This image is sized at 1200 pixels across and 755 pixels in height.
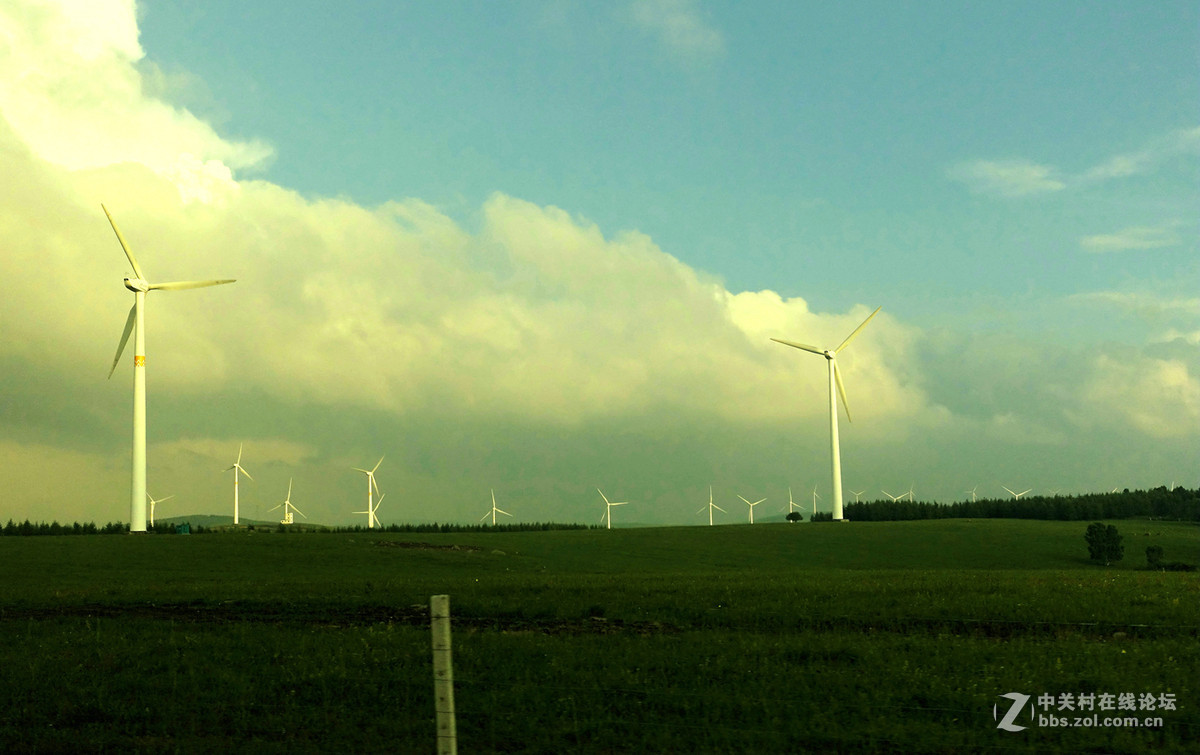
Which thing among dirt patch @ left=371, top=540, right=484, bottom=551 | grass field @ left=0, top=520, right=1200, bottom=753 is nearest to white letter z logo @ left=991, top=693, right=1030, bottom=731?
grass field @ left=0, top=520, right=1200, bottom=753

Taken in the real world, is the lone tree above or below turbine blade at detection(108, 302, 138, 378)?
below

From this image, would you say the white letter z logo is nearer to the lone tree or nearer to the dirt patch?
the dirt patch

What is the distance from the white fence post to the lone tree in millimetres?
71433

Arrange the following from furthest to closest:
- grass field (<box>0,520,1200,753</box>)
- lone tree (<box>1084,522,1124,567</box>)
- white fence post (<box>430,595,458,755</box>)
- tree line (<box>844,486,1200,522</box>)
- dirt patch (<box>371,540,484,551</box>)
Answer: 1. tree line (<box>844,486,1200,522</box>)
2. lone tree (<box>1084,522,1124,567</box>)
3. dirt patch (<box>371,540,484,551</box>)
4. grass field (<box>0,520,1200,753</box>)
5. white fence post (<box>430,595,458,755</box>)

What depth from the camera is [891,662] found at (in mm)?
15227

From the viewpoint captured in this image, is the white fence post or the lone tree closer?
the white fence post

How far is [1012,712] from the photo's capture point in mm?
12180

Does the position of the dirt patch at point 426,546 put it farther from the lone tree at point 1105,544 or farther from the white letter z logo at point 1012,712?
the white letter z logo at point 1012,712

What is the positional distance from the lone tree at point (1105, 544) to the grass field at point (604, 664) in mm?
40407

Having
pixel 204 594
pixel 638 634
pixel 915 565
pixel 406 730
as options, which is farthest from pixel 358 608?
pixel 915 565

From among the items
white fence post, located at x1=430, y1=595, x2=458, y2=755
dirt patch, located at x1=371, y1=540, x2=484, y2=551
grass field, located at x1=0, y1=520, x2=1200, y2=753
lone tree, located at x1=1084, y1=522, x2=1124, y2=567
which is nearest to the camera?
white fence post, located at x1=430, y1=595, x2=458, y2=755

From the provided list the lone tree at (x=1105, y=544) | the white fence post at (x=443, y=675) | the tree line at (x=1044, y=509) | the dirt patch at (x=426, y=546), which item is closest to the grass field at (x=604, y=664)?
the white fence post at (x=443, y=675)

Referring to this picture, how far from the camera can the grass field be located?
11648 millimetres

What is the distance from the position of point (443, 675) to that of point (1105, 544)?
236ft
